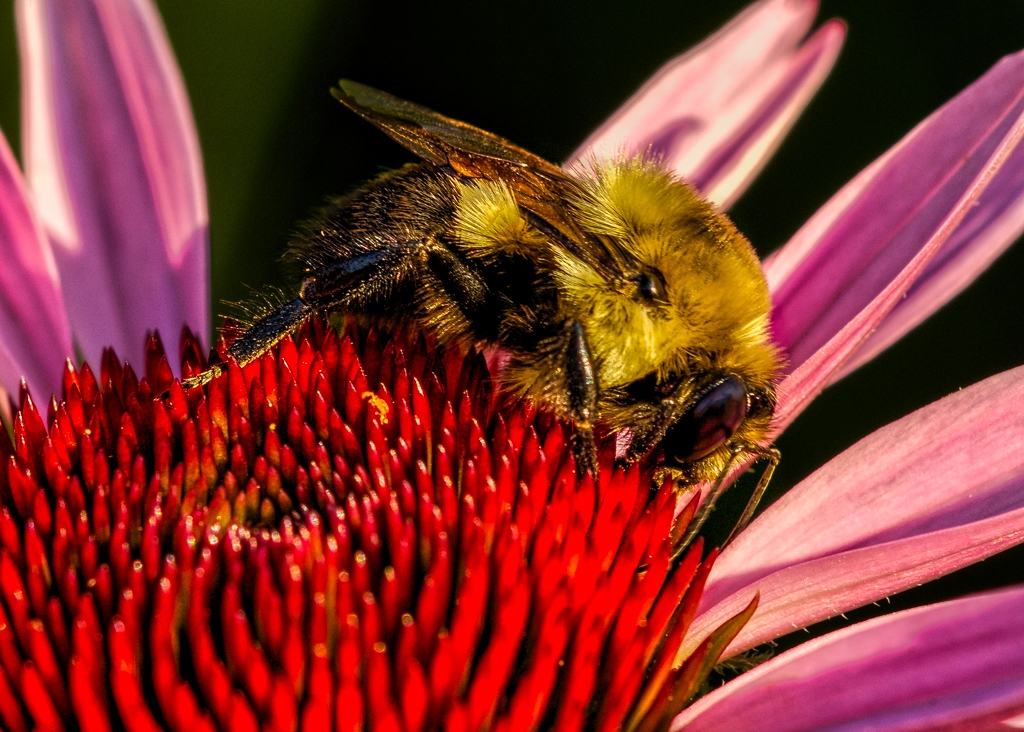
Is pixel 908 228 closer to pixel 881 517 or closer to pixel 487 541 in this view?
pixel 881 517

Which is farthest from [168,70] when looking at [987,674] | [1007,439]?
[987,674]

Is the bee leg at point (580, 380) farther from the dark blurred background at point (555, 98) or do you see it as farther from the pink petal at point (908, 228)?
the dark blurred background at point (555, 98)

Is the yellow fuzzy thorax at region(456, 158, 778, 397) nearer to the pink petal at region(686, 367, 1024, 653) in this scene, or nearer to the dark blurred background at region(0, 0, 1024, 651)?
the pink petal at region(686, 367, 1024, 653)

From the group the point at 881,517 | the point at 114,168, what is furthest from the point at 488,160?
the point at 114,168

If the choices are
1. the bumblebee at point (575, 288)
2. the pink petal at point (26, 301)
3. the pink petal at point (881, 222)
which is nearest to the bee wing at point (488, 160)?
the bumblebee at point (575, 288)

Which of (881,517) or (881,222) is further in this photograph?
(881,222)

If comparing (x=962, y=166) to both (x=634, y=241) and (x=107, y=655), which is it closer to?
(x=634, y=241)
